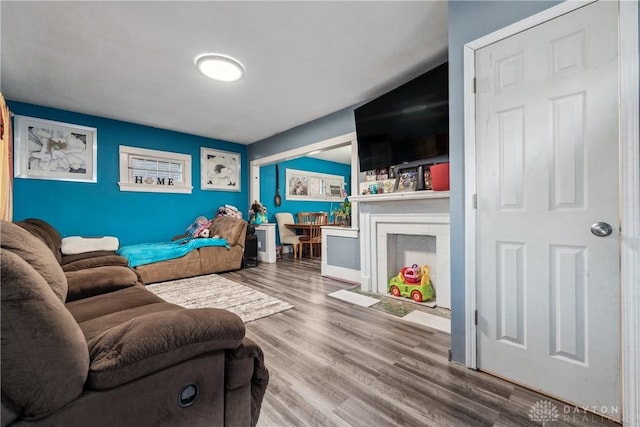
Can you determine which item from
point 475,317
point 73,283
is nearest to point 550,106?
point 475,317

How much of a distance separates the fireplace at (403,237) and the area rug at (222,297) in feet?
3.99

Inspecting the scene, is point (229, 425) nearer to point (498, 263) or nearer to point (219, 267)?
point (498, 263)

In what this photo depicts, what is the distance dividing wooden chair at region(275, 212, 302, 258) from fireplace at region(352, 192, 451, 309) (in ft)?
8.34

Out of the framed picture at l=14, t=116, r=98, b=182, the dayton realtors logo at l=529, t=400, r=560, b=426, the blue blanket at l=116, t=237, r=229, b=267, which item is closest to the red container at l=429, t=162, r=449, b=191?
the dayton realtors logo at l=529, t=400, r=560, b=426

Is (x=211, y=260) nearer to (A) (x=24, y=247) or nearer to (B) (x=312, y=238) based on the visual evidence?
(B) (x=312, y=238)

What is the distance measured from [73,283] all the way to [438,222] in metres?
3.13

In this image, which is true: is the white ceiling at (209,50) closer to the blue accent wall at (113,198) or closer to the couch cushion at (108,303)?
the blue accent wall at (113,198)

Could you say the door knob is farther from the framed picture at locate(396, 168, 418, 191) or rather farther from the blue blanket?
the blue blanket

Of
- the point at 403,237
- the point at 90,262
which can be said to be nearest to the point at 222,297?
the point at 90,262

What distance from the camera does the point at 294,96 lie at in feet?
11.0

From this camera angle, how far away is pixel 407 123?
2752mm

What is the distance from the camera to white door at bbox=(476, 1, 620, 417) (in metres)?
1.24

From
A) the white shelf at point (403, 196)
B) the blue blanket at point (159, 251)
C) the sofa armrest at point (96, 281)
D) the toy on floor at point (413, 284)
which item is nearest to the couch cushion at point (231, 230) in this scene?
the blue blanket at point (159, 251)

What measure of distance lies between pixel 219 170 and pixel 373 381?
4.85 metres
